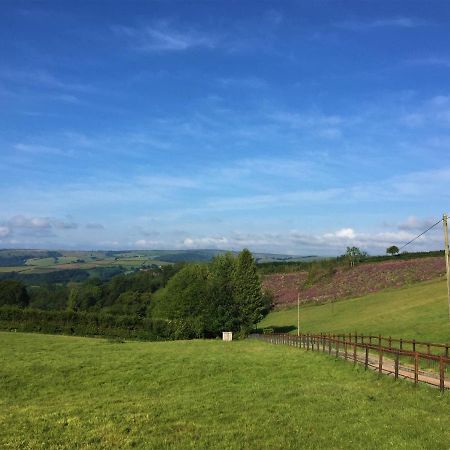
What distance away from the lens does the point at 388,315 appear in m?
68.4

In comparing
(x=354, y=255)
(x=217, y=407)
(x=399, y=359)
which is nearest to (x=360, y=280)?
(x=354, y=255)

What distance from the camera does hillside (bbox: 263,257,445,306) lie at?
9925 cm

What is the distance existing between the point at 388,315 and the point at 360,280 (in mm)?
41713

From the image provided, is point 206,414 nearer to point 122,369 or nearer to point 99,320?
point 122,369

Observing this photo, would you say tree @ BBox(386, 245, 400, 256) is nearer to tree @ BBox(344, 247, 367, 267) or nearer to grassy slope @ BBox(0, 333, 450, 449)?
tree @ BBox(344, 247, 367, 267)

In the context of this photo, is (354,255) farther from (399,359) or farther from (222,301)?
(399,359)

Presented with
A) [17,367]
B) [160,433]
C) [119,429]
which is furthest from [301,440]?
[17,367]

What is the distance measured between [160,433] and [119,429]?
1.25 meters

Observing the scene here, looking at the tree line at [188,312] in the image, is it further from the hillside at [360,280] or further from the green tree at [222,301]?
the hillside at [360,280]

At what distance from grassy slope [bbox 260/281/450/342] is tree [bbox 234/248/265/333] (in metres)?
5.12

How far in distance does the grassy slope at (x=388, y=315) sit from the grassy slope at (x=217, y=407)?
23476mm

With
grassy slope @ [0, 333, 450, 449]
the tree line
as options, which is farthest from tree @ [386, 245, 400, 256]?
grassy slope @ [0, 333, 450, 449]

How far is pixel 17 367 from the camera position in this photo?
28141mm

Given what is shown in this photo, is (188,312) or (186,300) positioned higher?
(186,300)
